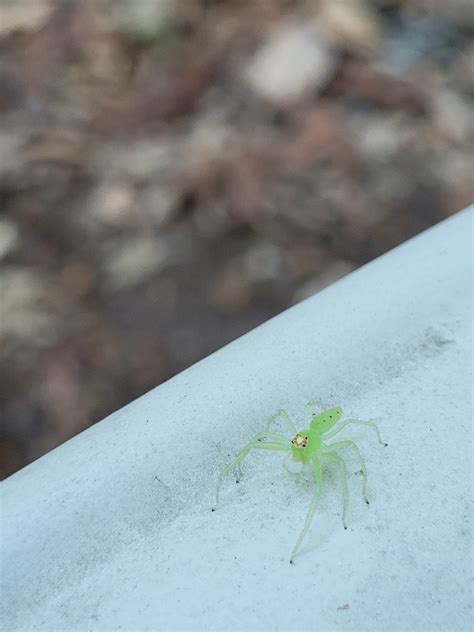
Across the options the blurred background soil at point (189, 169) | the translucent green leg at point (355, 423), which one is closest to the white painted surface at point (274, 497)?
the translucent green leg at point (355, 423)

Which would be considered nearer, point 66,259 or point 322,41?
point 66,259

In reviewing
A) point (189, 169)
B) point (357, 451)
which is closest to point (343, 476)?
point (357, 451)

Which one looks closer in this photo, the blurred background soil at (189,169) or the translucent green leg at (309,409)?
the translucent green leg at (309,409)

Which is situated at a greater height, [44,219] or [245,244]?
[44,219]

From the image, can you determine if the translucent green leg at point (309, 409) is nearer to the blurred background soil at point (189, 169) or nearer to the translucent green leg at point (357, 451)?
the translucent green leg at point (357, 451)

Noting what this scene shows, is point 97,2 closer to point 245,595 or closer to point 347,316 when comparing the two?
point 347,316

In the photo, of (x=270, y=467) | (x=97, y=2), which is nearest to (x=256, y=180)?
(x=97, y=2)

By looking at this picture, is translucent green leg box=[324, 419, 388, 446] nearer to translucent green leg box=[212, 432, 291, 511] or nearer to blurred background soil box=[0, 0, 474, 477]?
translucent green leg box=[212, 432, 291, 511]
